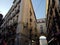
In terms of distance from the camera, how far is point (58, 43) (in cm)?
2112

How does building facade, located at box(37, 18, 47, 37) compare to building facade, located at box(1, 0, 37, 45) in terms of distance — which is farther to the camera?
building facade, located at box(37, 18, 47, 37)

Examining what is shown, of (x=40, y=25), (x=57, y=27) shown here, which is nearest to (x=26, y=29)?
(x=57, y=27)

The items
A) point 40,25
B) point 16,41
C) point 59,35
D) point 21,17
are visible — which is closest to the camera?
point 59,35

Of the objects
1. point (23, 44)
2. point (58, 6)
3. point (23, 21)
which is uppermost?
point (58, 6)

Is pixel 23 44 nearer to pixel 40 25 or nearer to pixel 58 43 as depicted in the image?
pixel 58 43

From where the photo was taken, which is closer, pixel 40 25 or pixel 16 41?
pixel 16 41

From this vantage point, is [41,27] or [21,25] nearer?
[21,25]

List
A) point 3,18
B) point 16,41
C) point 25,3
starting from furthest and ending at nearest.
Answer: point 3,18 → point 25,3 → point 16,41

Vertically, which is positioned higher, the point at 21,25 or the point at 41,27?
the point at 21,25

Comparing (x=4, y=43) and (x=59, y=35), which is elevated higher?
(x=59, y=35)

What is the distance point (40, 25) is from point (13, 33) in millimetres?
18742

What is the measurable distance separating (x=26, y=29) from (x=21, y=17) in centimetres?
288

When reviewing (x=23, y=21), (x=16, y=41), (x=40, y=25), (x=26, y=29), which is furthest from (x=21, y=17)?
(x=40, y=25)

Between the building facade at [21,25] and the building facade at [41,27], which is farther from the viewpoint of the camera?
the building facade at [41,27]
